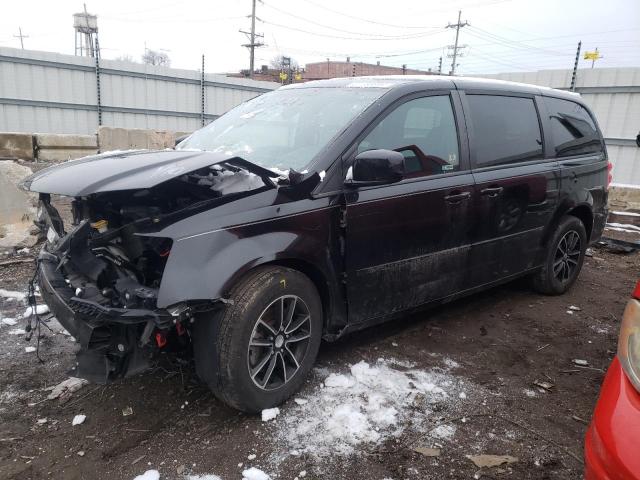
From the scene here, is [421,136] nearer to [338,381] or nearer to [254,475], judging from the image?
[338,381]

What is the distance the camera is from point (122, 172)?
2.53 m

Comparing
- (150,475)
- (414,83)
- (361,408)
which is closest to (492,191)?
(414,83)

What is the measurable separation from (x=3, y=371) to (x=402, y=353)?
2.69m

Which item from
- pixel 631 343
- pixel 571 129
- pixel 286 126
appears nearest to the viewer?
pixel 631 343

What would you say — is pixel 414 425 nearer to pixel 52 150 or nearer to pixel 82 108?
pixel 52 150

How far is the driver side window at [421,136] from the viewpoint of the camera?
3.13 metres

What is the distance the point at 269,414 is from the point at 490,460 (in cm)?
117

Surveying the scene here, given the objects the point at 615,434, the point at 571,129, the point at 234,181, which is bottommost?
the point at 615,434

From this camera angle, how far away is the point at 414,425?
8.86 ft

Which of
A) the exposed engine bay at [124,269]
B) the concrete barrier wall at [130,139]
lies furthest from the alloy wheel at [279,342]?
the concrete barrier wall at [130,139]

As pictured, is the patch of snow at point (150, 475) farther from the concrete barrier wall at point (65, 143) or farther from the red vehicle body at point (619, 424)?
the concrete barrier wall at point (65, 143)

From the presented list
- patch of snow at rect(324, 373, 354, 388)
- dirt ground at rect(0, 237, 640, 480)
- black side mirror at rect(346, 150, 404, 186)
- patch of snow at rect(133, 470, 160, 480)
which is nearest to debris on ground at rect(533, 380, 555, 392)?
dirt ground at rect(0, 237, 640, 480)

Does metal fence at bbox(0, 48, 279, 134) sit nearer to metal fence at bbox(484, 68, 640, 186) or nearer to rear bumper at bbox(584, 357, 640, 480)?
metal fence at bbox(484, 68, 640, 186)

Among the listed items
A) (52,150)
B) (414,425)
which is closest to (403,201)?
(414,425)
